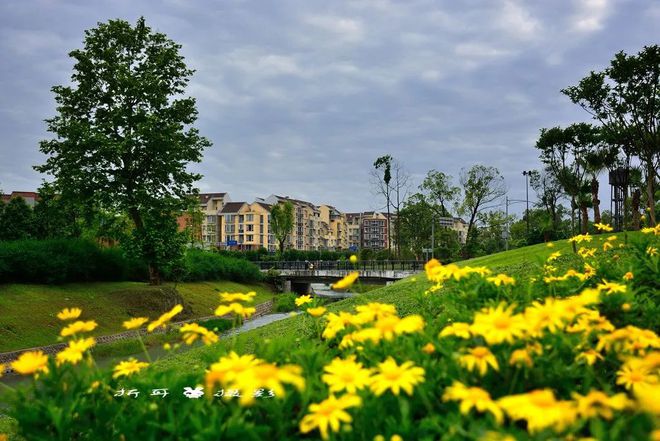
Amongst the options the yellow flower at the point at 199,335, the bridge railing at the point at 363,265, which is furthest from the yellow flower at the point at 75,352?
the bridge railing at the point at 363,265

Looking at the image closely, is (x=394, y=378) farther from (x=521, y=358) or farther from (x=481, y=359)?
(x=521, y=358)

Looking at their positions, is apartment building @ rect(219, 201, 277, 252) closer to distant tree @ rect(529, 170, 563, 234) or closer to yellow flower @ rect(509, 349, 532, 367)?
distant tree @ rect(529, 170, 563, 234)

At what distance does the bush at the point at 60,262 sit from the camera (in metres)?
21.5

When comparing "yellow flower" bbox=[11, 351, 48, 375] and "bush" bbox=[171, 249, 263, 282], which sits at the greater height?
"yellow flower" bbox=[11, 351, 48, 375]

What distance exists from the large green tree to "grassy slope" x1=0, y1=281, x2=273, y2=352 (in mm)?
2642

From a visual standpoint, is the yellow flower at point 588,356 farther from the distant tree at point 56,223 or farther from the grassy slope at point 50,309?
the distant tree at point 56,223

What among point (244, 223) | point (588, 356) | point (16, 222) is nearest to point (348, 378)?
point (588, 356)

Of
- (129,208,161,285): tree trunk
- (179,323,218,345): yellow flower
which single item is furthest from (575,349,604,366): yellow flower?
(129,208,161,285): tree trunk

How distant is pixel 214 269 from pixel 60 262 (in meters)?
13.8

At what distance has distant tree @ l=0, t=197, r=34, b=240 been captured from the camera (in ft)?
123

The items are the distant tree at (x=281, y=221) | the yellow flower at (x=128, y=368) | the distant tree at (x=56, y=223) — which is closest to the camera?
the yellow flower at (x=128, y=368)

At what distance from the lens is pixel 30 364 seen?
2.04m

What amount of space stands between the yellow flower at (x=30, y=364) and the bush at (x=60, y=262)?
71.6 feet

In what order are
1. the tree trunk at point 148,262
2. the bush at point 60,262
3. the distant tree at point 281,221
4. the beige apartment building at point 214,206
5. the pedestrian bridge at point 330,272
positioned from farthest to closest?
the beige apartment building at point 214,206 → the distant tree at point 281,221 → the pedestrian bridge at point 330,272 → the tree trunk at point 148,262 → the bush at point 60,262
